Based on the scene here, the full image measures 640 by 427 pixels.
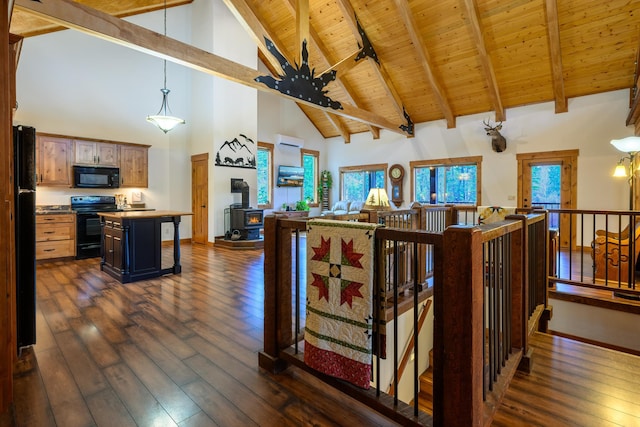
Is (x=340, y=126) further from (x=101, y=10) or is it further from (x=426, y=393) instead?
(x=426, y=393)

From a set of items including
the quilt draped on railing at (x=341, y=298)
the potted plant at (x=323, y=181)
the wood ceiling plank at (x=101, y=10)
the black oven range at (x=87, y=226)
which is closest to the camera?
the quilt draped on railing at (x=341, y=298)

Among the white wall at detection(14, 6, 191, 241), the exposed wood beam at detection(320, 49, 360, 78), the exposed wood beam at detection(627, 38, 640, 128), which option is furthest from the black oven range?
the exposed wood beam at detection(627, 38, 640, 128)

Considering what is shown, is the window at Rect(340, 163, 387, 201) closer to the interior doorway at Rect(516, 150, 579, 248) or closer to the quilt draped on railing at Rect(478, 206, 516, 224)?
the interior doorway at Rect(516, 150, 579, 248)

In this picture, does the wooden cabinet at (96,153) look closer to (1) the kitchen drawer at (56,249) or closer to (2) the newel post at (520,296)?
(1) the kitchen drawer at (56,249)

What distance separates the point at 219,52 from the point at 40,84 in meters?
3.44

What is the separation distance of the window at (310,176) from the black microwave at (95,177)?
5.92 metres

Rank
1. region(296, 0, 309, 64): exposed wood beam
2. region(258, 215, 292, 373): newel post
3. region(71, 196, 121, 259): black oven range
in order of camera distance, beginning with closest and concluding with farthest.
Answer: region(258, 215, 292, 373): newel post < region(296, 0, 309, 64): exposed wood beam < region(71, 196, 121, 259): black oven range

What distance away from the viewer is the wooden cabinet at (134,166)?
6891 mm

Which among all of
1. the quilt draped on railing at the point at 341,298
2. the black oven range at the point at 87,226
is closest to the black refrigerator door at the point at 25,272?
the quilt draped on railing at the point at 341,298


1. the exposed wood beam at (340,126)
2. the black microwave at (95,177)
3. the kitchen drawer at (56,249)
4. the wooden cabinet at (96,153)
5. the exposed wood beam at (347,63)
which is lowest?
the kitchen drawer at (56,249)

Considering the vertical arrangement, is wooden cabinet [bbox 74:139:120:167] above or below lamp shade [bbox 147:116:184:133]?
below

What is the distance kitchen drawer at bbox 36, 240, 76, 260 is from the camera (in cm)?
547

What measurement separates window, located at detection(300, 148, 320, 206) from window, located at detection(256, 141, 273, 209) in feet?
4.80

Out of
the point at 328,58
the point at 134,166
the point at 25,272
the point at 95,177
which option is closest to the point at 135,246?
the point at 25,272
